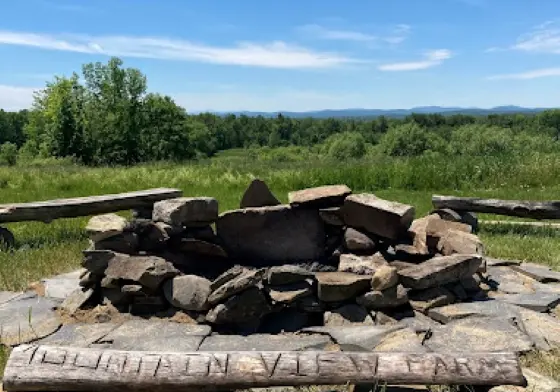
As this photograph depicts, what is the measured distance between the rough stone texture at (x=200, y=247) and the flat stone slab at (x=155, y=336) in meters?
0.91

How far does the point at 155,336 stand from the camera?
178 inches

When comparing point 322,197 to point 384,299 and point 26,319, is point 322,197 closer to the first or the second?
point 384,299

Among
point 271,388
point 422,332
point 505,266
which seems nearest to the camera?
point 271,388

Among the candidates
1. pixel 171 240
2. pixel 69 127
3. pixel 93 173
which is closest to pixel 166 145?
pixel 69 127

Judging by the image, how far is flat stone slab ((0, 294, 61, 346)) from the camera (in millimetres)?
4633

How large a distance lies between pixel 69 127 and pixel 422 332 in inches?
1951

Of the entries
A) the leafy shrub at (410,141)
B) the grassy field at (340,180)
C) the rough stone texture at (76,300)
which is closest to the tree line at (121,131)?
the leafy shrub at (410,141)

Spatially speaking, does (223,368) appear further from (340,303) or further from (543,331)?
(543,331)

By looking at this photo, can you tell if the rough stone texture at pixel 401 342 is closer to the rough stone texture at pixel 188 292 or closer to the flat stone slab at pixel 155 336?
the flat stone slab at pixel 155 336

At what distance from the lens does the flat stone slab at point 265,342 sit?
423 centimetres

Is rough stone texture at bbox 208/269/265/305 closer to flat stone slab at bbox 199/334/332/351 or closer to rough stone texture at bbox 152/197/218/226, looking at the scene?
flat stone slab at bbox 199/334/332/351

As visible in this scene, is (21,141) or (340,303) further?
(21,141)

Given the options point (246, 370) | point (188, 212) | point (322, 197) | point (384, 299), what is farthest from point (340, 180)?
point (246, 370)

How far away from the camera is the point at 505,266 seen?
6.54m
